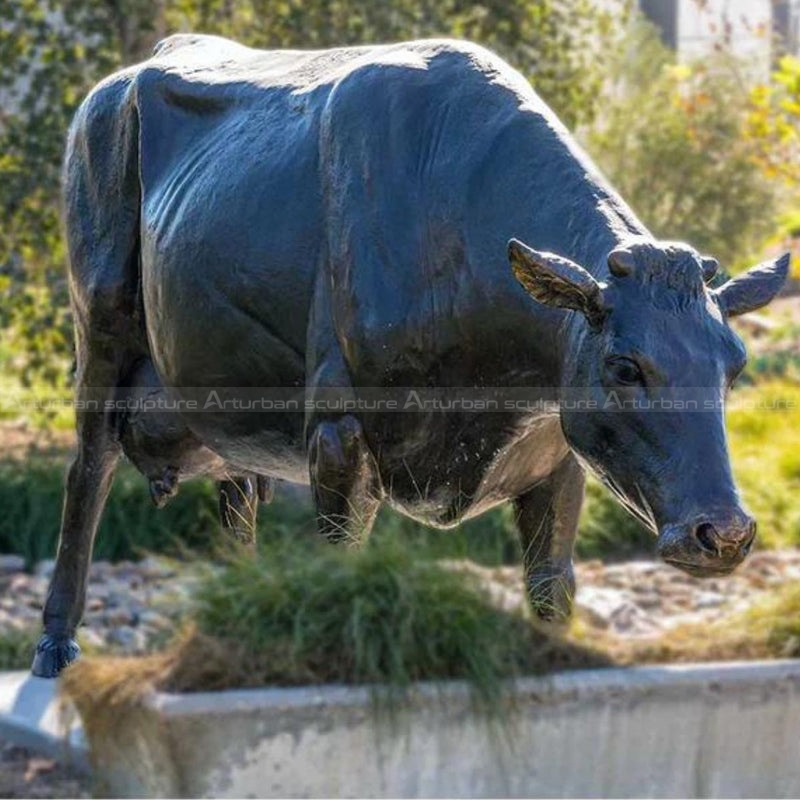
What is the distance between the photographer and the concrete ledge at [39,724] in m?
10.0

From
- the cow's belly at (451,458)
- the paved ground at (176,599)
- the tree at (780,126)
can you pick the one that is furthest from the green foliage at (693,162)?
the cow's belly at (451,458)

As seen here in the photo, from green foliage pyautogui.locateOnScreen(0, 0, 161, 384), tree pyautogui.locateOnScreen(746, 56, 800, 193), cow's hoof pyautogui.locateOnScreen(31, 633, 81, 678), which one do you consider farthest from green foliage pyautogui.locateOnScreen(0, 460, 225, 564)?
cow's hoof pyautogui.locateOnScreen(31, 633, 81, 678)

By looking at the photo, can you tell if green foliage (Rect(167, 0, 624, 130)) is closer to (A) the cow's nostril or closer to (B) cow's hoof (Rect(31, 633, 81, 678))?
(B) cow's hoof (Rect(31, 633, 81, 678))

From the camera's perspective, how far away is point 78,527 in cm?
416

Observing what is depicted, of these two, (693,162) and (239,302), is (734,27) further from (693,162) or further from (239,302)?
(239,302)

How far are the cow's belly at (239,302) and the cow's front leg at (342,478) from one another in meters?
0.18

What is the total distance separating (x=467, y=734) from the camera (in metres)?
9.12

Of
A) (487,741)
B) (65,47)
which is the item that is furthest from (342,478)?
(65,47)

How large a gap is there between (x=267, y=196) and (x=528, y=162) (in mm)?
471

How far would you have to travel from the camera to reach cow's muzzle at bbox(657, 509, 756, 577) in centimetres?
275

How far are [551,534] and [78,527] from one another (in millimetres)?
1132

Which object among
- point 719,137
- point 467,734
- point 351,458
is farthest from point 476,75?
point 719,137

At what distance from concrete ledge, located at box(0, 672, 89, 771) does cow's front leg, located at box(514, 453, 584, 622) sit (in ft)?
22.1

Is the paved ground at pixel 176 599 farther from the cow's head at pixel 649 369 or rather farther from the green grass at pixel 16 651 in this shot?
the cow's head at pixel 649 369
